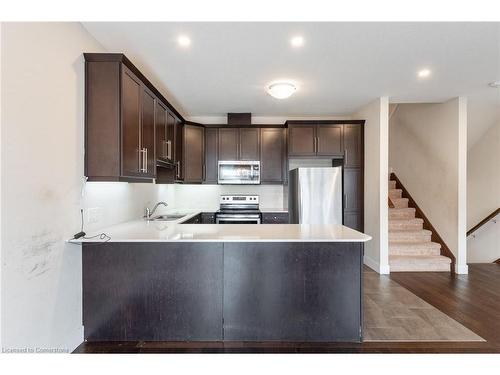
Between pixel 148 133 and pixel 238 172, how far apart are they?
2038 millimetres

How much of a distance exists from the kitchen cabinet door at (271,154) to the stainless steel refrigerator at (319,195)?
631 millimetres

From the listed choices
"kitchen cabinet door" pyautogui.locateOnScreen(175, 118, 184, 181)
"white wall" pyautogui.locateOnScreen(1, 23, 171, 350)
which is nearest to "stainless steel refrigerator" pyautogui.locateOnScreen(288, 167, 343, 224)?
"kitchen cabinet door" pyautogui.locateOnScreen(175, 118, 184, 181)

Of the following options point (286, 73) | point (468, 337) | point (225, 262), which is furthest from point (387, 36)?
point (468, 337)

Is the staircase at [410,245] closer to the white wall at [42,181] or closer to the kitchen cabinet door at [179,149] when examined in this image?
the kitchen cabinet door at [179,149]

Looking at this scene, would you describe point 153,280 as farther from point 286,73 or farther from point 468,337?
point 468,337

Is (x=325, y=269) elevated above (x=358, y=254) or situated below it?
below

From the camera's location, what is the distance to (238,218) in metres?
4.06

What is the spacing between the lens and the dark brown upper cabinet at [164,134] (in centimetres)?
280

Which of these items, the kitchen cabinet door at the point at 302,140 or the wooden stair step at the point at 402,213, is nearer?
the kitchen cabinet door at the point at 302,140

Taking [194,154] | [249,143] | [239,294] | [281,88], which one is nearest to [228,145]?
[249,143]

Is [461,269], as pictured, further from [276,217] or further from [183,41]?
[183,41]

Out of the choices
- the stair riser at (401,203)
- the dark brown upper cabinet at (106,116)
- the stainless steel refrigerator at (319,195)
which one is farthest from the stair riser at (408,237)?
the dark brown upper cabinet at (106,116)

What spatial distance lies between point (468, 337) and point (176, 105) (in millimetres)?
4470

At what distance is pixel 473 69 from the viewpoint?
273 centimetres
